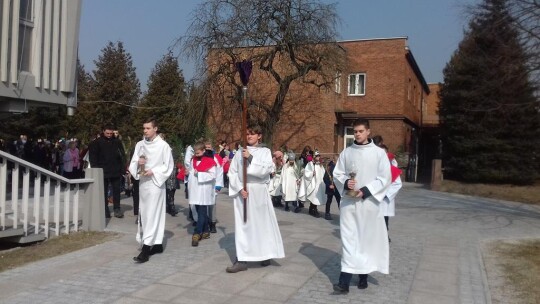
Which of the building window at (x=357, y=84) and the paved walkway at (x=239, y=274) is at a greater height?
the building window at (x=357, y=84)

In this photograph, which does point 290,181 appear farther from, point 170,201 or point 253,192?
point 253,192

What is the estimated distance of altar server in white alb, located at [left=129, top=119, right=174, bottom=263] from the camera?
24.9 ft

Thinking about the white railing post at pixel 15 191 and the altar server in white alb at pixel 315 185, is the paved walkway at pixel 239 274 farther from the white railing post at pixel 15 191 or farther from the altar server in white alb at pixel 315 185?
the altar server in white alb at pixel 315 185

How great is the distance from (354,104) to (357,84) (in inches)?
49.8

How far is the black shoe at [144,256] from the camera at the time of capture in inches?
287

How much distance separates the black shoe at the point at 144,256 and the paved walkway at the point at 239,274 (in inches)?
4.4

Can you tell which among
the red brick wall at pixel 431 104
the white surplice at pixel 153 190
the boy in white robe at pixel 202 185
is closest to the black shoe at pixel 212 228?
the boy in white robe at pixel 202 185

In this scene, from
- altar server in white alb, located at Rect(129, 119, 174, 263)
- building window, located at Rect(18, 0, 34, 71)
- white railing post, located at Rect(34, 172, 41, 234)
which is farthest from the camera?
building window, located at Rect(18, 0, 34, 71)

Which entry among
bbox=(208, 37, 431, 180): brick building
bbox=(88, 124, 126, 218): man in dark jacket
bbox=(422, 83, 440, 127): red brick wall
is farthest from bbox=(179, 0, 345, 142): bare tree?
bbox=(422, 83, 440, 127): red brick wall

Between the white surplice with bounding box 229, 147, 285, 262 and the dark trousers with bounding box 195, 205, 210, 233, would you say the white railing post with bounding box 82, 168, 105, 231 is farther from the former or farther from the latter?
the white surplice with bounding box 229, 147, 285, 262

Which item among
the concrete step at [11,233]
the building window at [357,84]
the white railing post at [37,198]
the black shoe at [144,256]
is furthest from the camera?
the building window at [357,84]

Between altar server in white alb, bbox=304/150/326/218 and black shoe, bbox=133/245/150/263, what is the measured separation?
254 inches

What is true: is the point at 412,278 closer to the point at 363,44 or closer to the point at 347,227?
the point at 347,227

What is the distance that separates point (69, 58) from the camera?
11.8 m
